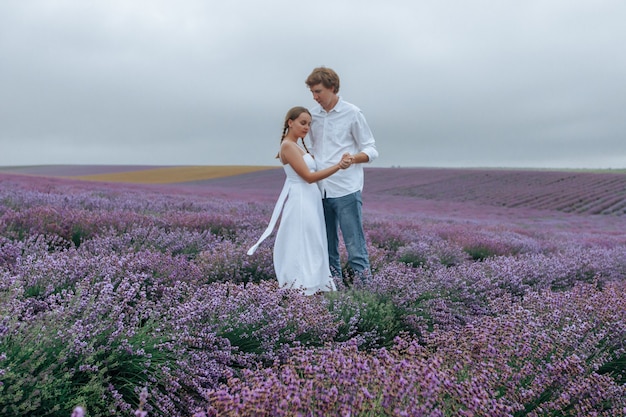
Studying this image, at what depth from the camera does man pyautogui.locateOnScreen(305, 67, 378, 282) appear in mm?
4180

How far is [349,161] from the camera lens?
3863 millimetres

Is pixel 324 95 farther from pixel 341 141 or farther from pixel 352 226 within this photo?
pixel 352 226

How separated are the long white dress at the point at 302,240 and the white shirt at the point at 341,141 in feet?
0.55

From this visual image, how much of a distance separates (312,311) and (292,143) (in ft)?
5.56

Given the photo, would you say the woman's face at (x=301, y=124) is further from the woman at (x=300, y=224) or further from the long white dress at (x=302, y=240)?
the long white dress at (x=302, y=240)

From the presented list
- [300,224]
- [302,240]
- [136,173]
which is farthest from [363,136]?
[136,173]

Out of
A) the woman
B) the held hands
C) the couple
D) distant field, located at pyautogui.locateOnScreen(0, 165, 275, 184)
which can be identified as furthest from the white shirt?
distant field, located at pyautogui.locateOnScreen(0, 165, 275, 184)

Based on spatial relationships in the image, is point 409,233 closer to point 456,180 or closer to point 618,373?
point 618,373

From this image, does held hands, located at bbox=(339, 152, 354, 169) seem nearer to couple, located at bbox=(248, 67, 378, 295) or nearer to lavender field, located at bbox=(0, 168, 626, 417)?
couple, located at bbox=(248, 67, 378, 295)

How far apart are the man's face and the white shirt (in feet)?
0.20

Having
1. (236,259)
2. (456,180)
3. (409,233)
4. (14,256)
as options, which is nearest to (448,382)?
(236,259)

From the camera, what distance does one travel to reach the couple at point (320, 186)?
13.4 ft

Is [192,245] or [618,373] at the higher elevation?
[192,245]

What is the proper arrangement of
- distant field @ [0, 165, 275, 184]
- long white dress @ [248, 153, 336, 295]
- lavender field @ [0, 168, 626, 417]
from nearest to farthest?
1. lavender field @ [0, 168, 626, 417]
2. long white dress @ [248, 153, 336, 295]
3. distant field @ [0, 165, 275, 184]
